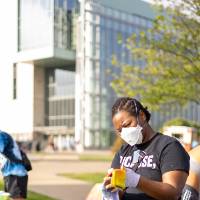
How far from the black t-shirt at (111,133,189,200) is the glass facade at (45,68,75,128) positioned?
204 ft

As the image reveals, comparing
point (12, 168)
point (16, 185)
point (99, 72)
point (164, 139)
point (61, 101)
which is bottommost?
point (16, 185)

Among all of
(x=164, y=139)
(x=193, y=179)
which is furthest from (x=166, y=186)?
(x=193, y=179)

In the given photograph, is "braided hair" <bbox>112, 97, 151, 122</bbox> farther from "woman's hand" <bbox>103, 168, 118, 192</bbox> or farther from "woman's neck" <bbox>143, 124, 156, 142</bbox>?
"woman's hand" <bbox>103, 168, 118, 192</bbox>

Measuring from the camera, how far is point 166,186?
3.11 m

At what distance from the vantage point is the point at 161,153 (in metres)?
3.29

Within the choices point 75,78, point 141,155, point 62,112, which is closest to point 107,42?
point 75,78

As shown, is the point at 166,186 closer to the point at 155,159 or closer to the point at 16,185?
the point at 155,159

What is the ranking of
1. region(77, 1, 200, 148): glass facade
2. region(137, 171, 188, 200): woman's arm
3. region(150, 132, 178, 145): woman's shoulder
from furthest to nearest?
region(77, 1, 200, 148): glass facade → region(150, 132, 178, 145): woman's shoulder → region(137, 171, 188, 200): woman's arm

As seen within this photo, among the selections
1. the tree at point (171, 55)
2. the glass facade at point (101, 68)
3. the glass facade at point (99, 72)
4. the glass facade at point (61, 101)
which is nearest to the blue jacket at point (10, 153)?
the tree at point (171, 55)

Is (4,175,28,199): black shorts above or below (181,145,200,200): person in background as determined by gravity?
below

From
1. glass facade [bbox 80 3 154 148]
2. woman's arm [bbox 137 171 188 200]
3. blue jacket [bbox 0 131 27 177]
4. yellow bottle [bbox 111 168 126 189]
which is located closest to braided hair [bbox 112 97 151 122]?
woman's arm [bbox 137 171 188 200]

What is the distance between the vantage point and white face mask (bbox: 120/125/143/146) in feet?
10.5

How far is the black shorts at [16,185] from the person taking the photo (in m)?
6.67

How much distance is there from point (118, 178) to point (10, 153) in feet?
12.5
